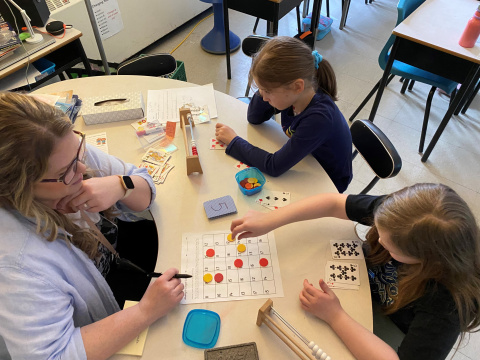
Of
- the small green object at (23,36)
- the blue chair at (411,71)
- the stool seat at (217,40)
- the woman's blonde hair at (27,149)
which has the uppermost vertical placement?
the woman's blonde hair at (27,149)

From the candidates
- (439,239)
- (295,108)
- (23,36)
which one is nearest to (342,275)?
(439,239)

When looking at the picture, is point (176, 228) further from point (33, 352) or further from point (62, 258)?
point (33, 352)

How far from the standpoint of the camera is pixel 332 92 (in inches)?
57.2

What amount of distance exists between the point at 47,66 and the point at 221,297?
6.30 ft

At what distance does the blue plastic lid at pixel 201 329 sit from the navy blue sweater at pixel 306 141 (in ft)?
1.89

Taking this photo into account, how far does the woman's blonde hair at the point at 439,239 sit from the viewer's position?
0.83m

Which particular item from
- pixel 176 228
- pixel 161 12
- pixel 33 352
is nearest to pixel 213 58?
pixel 161 12

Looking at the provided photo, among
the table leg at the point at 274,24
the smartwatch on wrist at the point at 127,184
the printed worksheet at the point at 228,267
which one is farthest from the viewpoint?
the table leg at the point at 274,24

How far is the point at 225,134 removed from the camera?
4.53ft

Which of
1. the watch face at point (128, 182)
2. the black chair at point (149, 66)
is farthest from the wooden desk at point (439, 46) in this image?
the watch face at point (128, 182)

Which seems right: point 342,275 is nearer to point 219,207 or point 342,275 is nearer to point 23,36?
point 219,207

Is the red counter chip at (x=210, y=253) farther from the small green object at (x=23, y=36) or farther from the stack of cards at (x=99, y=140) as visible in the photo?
the small green object at (x=23, y=36)

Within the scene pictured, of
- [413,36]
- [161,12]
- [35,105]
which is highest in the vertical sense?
[35,105]

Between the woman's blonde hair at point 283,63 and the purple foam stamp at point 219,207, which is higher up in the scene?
the woman's blonde hair at point 283,63
